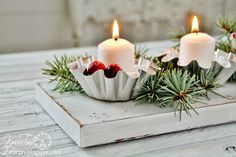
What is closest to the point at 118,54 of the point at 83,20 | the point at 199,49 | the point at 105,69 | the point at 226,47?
the point at 105,69

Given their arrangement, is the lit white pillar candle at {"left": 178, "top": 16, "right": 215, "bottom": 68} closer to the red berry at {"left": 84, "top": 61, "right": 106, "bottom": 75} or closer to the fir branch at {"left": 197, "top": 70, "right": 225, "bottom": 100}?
the fir branch at {"left": 197, "top": 70, "right": 225, "bottom": 100}

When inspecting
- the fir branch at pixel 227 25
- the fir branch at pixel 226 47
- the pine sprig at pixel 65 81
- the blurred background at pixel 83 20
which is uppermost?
the fir branch at pixel 227 25

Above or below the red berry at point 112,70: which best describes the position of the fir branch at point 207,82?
below

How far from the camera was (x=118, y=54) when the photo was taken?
2.49ft

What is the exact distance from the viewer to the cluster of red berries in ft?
2.34

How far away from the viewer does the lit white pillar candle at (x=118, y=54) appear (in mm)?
762

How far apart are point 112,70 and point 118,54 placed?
53 mm

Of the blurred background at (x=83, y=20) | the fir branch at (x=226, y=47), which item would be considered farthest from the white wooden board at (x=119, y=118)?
the blurred background at (x=83, y=20)

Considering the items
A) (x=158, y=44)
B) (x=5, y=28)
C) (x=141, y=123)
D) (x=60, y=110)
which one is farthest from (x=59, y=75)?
(x=5, y=28)

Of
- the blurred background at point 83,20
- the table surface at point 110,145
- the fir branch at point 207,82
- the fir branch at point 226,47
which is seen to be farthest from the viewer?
the blurred background at point 83,20

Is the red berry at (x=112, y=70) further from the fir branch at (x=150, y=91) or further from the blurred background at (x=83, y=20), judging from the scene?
the blurred background at (x=83, y=20)

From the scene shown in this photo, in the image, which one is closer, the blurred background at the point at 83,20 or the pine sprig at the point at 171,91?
the pine sprig at the point at 171,91

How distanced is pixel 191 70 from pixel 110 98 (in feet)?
0.55

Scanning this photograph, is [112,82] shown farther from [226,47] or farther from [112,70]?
[226,47]
